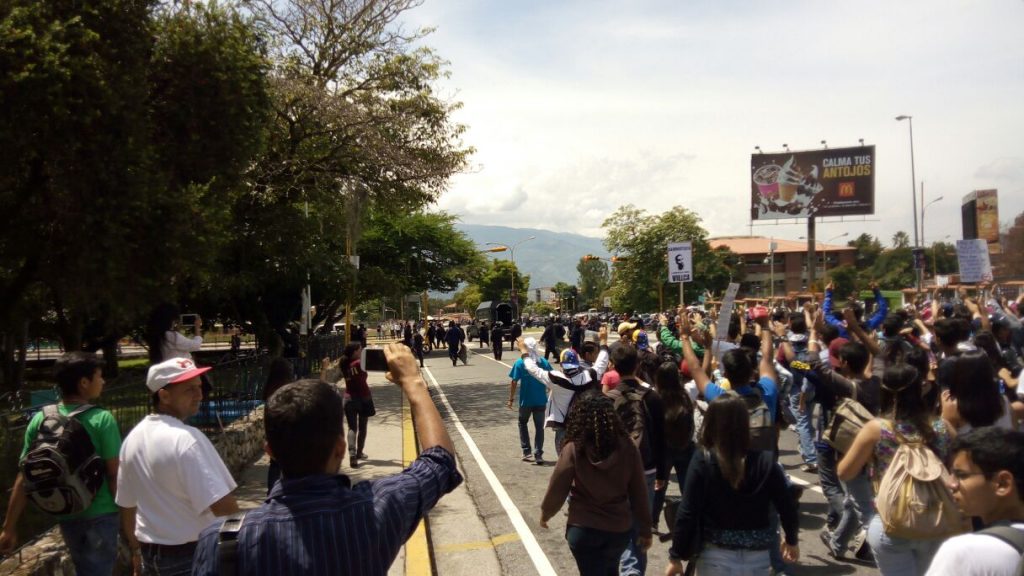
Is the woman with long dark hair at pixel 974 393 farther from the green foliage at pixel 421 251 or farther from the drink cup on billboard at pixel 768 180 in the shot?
the drink cup on billboard at pixel 768 180

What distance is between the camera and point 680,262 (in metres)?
16.9

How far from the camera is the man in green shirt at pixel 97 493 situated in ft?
14.4

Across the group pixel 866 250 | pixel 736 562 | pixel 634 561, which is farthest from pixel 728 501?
pixel 866 250

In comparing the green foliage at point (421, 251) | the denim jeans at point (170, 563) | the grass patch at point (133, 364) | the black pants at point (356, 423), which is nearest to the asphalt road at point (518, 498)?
the black pants at point (356, 423)

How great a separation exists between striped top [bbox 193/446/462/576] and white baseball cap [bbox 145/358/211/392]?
1.71 metres

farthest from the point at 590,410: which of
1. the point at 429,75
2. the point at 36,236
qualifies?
the point at 429,75

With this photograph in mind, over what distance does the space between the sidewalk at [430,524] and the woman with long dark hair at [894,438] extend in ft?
8.41

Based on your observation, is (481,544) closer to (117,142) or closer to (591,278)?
(117,142)

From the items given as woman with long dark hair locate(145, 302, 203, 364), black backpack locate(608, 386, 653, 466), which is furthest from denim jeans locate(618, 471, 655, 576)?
woman with long dark hair locate(145, 302, 203, 364)

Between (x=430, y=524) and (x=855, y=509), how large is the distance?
163 inches

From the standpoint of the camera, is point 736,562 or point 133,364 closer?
point 736,562

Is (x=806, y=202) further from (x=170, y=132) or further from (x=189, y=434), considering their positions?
(x=189, y=434)

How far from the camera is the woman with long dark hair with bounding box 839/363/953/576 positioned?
3.92 meters

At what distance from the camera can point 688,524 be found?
3.90 metres
